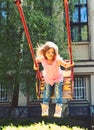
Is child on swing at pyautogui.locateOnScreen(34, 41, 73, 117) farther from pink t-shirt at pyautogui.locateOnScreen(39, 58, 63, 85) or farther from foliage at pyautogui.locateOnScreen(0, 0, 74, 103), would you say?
foliage at pyautogui.locateOnScreen(0, 0, 74, 103)

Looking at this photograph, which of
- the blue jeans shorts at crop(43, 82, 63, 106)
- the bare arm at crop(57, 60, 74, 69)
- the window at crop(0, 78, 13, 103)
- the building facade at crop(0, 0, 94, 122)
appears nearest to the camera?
the bare arm at crop(57, 60, 74, 69)

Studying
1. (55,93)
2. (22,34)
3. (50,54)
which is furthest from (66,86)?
A: (22,34)

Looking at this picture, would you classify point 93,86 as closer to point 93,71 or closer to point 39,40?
point 93,71

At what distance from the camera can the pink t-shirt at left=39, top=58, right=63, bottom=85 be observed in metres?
9.79

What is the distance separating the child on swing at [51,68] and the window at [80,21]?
856 inches

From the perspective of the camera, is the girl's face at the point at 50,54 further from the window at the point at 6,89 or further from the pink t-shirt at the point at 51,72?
the window at the point at 6,89

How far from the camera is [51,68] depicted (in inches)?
385

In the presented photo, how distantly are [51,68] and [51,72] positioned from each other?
0.28ft

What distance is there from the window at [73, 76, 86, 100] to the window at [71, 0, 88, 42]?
8.38 ft

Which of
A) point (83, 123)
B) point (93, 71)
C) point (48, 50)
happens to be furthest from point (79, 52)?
point (48, 50)

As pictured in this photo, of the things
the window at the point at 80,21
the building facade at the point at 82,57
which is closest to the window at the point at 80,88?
the building facade at the point at 82,57

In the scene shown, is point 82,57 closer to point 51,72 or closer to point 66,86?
point 66,86

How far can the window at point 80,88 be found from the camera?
3163 cm

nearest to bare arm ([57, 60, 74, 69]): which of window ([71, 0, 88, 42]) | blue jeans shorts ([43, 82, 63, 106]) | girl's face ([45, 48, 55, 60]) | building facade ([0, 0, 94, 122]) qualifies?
girl's face ([45, 48, 55, 60])
